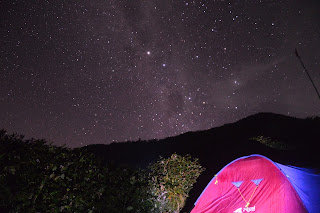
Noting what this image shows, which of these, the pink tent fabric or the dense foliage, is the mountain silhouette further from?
the dense foliage

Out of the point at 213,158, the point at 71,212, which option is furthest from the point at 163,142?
the point at 71,212

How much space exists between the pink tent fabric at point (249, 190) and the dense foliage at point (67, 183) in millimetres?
1271

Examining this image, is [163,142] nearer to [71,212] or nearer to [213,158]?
[213,158]

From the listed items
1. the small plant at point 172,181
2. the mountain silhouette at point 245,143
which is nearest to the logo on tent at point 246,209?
the small plant at point 172,181

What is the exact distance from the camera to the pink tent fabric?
5.28 m

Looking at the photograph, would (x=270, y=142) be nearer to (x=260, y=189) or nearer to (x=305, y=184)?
(x=260, y=189)

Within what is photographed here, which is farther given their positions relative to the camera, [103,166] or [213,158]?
[213,158]

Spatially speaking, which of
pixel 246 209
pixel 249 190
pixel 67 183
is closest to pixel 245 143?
pixel 249 190

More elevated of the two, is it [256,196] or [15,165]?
[15,165]

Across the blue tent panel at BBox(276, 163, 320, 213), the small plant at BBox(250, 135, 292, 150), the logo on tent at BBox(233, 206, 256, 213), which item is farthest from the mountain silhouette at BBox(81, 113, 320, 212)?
the blue tent panel at BBox(276, 163, 320, 213)

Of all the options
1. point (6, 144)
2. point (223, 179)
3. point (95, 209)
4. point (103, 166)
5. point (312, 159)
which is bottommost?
point (312, 159)

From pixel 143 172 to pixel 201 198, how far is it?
1.91m

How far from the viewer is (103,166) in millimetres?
4508

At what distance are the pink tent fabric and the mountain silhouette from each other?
292 centimetres
